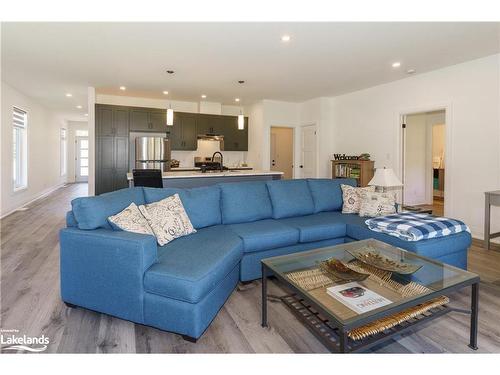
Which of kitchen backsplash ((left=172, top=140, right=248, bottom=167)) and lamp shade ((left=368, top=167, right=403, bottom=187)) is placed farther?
kitchen backsplash ((left=172, top=140, right=248, bottom=167))

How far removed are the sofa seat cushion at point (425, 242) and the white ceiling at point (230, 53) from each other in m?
2.17

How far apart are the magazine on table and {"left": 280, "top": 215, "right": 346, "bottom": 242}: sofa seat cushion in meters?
1.13

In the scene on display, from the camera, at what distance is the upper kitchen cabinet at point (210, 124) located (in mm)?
7359

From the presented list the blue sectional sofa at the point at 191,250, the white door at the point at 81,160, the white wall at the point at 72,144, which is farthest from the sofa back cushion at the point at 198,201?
the white wall at the point at 72,144

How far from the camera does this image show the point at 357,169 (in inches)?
239

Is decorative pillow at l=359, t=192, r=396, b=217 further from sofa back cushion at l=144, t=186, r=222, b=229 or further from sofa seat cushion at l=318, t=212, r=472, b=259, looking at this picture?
sofa back cushion at l=144, t=186, r=222, b=229

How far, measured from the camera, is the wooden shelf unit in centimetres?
591

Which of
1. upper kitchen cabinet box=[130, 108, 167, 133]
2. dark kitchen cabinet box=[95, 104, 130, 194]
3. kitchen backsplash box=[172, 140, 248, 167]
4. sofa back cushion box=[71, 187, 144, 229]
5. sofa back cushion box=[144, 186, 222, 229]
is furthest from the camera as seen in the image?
kitchen backsplash box=[172, 140, 248, 167]

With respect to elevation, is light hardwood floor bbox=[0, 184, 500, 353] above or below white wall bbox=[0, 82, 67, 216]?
below

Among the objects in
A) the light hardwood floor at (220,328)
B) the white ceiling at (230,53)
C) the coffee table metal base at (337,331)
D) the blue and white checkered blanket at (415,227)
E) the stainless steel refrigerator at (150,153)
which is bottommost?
the light hardwood floor at (220,328)

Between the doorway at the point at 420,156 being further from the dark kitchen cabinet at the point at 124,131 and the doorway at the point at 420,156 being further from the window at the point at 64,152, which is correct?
the window at the point at 64,152

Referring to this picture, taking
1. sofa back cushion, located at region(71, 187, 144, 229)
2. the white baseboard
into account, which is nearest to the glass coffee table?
sofa back cushion, located at region(71, 187, 144, 229)

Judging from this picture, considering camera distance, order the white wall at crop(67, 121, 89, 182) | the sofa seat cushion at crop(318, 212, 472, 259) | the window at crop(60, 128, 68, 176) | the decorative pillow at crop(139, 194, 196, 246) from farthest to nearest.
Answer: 1. the white wall at crop(67, 121, 89, 182)
2. the window at crop(60, 128, 68, 176)
3. the sofa seat cushion at crop(318, 212, 472, 259)
4. the decorative pillow at crop(139, 194, 196, 246)

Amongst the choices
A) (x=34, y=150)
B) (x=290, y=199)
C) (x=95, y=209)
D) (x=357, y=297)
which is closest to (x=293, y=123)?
(x=290, y=199)
